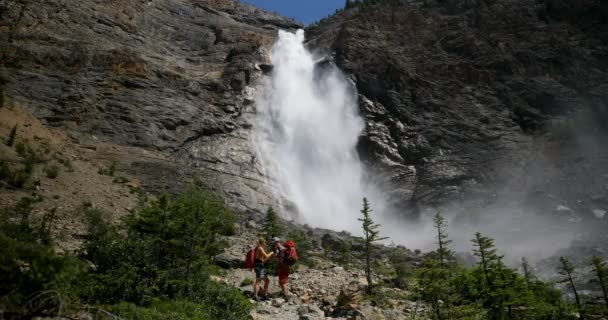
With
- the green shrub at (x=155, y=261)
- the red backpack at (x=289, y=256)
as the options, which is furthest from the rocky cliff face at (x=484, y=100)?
the green shrub at (x=155, y=261)

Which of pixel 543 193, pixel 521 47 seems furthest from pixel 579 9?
pixel 543 193

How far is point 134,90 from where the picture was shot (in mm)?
31875

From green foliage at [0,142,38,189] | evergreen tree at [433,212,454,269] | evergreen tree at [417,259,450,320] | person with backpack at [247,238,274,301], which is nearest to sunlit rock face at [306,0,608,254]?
evergreen tree at [433,212,454,269]

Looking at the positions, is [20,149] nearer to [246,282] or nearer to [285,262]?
[246,282]

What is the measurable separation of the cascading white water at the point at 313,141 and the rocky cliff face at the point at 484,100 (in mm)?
1958

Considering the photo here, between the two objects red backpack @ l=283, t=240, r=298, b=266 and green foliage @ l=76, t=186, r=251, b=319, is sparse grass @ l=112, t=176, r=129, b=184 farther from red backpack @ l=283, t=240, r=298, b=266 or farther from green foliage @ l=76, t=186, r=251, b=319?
red backpack @ l=283, t=240, r=298, b=266

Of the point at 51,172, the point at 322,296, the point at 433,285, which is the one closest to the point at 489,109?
the point at 322,296

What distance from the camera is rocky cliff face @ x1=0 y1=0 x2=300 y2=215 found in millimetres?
26781

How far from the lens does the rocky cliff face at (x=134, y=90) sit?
26781 millimetres

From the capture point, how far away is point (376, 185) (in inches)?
1473

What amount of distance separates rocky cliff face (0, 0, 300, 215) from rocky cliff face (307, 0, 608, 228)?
14.0 metres

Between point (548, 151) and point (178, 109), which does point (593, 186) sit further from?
point (178, 109)

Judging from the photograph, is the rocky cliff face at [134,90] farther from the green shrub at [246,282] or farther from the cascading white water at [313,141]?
the green shrub at [246,282]

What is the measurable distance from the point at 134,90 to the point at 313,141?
1665 centimetres
